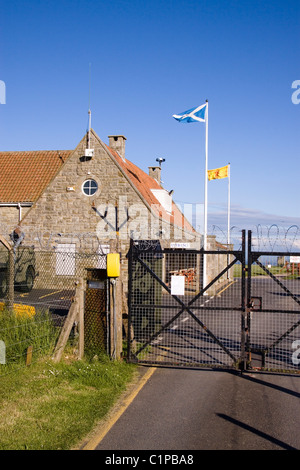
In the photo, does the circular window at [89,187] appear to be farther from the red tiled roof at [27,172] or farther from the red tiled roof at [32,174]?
the red tiled roof at [27,172]

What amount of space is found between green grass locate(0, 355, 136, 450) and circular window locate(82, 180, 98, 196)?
→ 55.2ft

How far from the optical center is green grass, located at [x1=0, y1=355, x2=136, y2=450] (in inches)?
226

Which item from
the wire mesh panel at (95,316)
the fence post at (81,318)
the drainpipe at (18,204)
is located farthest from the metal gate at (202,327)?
the drainpipe at (18,204)

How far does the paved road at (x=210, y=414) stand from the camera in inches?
227

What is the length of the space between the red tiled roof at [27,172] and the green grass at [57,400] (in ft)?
68.5

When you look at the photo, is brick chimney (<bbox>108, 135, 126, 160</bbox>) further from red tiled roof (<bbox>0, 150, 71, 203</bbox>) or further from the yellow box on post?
the yellow box on post

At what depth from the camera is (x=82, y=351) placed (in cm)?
945

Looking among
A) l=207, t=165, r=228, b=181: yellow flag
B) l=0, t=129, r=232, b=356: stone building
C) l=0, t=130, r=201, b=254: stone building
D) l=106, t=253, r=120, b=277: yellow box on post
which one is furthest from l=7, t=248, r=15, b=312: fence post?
l=207, t=165, r=228, b=181: yellow flag

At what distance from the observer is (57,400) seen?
280 inches
